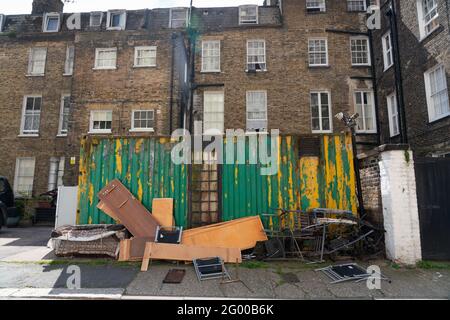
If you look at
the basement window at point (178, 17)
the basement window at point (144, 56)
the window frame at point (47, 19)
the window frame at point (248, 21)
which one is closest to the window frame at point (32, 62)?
the window frame at point (47, 19)

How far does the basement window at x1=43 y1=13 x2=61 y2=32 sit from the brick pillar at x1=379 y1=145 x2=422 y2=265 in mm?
19152

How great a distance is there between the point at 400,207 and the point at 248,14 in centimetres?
1327

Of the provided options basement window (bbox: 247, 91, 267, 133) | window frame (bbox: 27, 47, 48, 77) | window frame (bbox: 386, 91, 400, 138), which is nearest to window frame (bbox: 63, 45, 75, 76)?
window frame (bbox: 27, 47, 48, 77)

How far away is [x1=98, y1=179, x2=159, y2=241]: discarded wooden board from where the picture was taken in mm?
6488

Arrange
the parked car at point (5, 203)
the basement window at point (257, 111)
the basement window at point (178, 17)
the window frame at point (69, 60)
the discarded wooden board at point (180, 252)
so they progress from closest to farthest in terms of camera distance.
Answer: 1. the discarded wooden board at point (180, 252)
2. the parked car at point (5, 203)
3. the basement window at point (257, 111)
4. the basement window at point (178, 17)
5. the window frame at point (69, 60)

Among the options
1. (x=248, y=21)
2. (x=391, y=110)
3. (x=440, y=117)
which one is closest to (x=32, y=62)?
(x=248, y=21)

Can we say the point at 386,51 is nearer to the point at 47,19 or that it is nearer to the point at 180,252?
the point at 180,252

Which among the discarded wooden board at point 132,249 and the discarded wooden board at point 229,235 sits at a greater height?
the discarded wooden board at point 229,235

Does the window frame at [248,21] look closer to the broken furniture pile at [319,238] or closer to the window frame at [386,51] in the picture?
the window frame at [386,51]

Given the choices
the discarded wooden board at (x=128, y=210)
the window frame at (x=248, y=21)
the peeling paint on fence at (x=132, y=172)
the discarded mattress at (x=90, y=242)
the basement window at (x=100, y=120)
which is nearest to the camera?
the discarded mattress at (x=90, y=242)

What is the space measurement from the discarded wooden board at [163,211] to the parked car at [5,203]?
8189 millimetres

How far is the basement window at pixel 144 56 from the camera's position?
14535mm

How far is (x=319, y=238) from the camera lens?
249 inches

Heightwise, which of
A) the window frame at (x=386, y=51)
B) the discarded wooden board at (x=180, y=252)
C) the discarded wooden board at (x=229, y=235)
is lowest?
the discarded wooden board at (x=180, y=252)
